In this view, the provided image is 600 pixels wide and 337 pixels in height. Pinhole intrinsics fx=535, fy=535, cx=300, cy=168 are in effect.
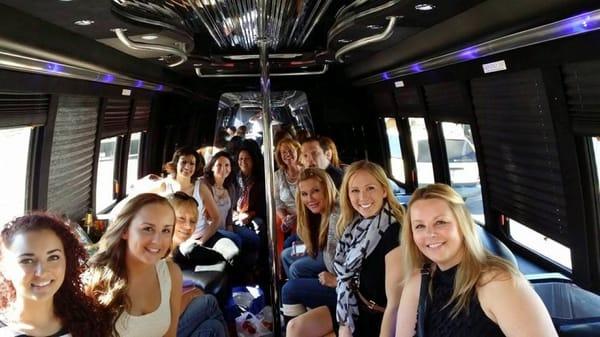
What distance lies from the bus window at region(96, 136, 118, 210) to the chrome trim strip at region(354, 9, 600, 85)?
3.17 meters

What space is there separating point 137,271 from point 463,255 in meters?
1.39

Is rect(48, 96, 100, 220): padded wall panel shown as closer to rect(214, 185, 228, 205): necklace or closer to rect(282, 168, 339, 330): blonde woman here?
rect(214, 185, 228, 205): necklace

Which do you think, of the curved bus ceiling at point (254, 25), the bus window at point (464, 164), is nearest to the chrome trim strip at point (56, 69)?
the curved bus ceiling at point (254, 25)

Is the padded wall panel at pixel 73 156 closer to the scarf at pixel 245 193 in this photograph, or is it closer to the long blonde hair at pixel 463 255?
the scarf at pixel 245 193

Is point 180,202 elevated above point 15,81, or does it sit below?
below

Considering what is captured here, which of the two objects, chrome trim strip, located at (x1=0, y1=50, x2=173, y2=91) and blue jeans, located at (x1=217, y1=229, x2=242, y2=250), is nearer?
chrome trim strip, located at (x1=0, y1=50, x2=173, y2=91)

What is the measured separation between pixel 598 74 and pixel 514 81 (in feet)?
2.93

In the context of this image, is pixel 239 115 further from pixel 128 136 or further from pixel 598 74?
pixel 598 74

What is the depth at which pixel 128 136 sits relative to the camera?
6.14 meters

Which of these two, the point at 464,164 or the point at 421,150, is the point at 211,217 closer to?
the point at 464,164

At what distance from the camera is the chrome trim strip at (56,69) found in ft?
8.82

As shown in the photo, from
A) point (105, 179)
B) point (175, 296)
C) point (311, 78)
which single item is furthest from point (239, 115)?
point (175, 296)

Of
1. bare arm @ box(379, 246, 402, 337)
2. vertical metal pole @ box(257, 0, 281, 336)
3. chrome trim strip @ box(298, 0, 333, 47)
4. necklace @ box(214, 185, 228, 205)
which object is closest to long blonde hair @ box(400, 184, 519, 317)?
bare arm @ box(379, 246, 402, 337)

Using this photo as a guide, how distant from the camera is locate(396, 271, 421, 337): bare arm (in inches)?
83.7
